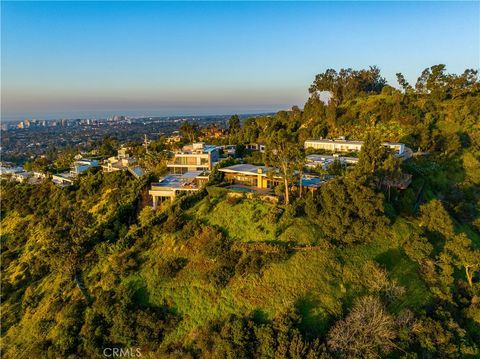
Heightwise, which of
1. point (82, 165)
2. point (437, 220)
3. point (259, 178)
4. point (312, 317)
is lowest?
point (312, 317)

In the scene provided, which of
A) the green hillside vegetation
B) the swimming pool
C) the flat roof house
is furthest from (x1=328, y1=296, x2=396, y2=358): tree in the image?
the flat roof house

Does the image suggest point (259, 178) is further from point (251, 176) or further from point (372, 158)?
point (372, 158)

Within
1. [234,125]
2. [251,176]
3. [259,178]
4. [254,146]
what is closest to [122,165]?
[254,146]

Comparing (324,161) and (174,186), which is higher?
(324,161)

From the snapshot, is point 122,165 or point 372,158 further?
point 122,165

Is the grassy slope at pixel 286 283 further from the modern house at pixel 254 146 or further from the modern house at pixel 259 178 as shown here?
the modern house at pixel 254 146

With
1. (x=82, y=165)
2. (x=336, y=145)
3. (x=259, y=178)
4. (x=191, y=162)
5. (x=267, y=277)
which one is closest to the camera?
(x=267, y=277)
